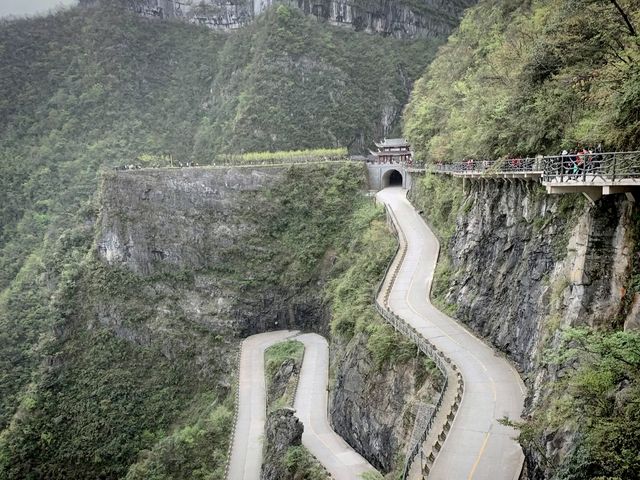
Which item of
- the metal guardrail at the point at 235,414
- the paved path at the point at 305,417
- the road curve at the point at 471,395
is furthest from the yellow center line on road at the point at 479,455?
the metal guardrail at the point at 235,414

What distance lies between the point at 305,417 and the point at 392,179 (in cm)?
4941

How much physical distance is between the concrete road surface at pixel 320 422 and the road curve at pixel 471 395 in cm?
834

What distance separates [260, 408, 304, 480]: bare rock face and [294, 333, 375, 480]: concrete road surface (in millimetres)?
1390

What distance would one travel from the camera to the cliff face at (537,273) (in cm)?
1446

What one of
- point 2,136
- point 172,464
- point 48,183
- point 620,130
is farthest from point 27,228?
point 620,130

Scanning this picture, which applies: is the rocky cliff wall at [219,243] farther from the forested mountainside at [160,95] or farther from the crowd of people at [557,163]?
the forested mountainside at [160,95]

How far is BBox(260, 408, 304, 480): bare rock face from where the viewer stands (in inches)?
1110

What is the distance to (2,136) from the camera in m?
99.8

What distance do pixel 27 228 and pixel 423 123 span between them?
70330 millimetres

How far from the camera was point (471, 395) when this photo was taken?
2025cm

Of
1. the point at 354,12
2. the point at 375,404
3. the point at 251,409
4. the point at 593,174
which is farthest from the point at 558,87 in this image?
the point at 354,12

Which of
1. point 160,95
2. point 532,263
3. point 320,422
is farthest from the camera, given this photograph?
point 160,95

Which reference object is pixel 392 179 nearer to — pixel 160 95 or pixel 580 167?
pixel 580 167

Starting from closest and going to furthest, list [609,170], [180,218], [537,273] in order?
[609,170], [537,273], [180,218]
